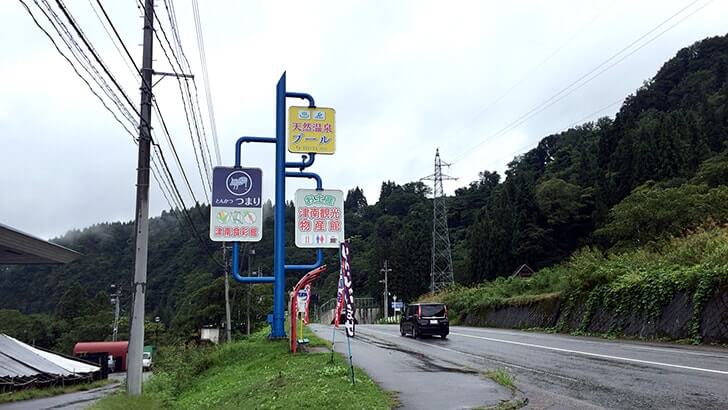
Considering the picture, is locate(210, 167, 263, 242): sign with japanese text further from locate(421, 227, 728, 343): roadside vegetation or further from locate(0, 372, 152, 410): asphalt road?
locate(421, 227, 728, 343): roadside vegetation

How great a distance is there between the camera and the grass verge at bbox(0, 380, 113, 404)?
29.9 m

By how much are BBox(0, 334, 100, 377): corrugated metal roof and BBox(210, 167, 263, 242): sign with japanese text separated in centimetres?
2211

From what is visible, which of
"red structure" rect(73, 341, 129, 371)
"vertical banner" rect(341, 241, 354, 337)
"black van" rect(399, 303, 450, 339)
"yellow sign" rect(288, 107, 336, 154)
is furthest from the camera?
"red structure" rect(73, 341, 129, 371)

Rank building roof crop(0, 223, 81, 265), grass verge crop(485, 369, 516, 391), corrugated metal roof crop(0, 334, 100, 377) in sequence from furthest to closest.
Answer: corrugated metal roof crop(0, 334, 100, 377), building roof crop(0, 223, 81, 265), grass verge crop(485, 369, 516, 391)

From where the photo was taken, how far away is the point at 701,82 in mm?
76438

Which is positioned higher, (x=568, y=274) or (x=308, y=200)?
(x=308, y=200)

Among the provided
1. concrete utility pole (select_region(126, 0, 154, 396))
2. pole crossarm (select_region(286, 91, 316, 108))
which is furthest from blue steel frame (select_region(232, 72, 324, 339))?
concrete utility pole (select_region(126, 0, 154, 396))

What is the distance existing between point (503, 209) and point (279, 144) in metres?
57.4

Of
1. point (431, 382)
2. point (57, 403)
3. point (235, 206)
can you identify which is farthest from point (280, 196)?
point (57, 403)

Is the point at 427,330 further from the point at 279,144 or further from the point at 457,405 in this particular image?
the point at 457,405

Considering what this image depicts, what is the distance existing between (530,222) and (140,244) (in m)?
63.5

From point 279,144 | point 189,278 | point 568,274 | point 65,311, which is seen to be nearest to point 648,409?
point 279,144

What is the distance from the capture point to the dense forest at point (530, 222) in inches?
1650

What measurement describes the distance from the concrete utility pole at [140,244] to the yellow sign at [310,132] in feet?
19.5
